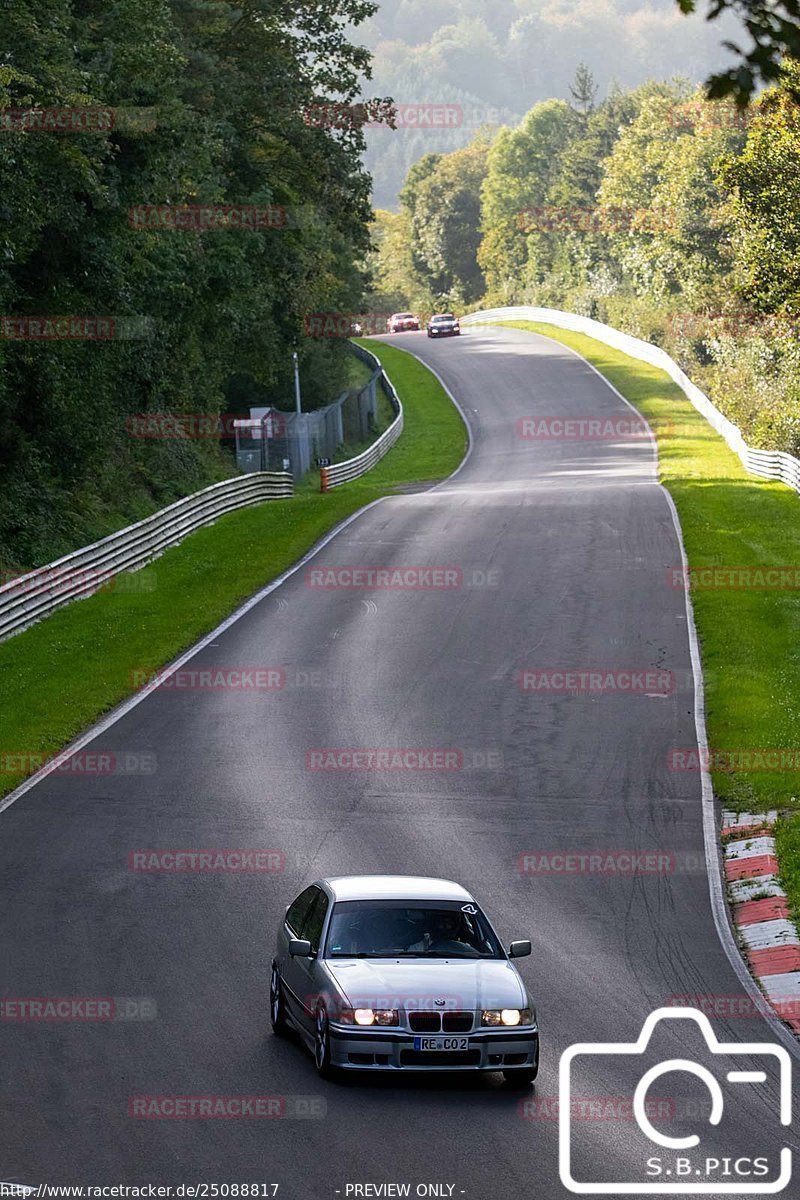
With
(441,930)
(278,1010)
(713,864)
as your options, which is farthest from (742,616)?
(278,1010)

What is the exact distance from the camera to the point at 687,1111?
32.1 feet

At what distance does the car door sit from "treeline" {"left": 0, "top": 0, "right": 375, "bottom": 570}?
804 inches

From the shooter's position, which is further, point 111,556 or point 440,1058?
point 111,556

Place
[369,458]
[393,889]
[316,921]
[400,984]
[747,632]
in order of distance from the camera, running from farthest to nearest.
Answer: [369,458] < [747,632] < [393,889] < [316,921] < [400,984]

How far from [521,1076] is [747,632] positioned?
1723 cm

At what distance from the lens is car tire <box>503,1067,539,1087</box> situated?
1029 cm

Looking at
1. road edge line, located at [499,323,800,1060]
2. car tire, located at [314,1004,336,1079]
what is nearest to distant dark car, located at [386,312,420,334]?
road edge line, located at [499,323,800,1060]

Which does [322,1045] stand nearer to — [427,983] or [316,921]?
[427,983]

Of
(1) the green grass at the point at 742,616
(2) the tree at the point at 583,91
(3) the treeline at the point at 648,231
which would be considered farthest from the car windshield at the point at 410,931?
(2) the tree at the point at 583,91

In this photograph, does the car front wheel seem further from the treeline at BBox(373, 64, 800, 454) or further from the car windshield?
the treeline at BBox(373, 64, 800, 454)

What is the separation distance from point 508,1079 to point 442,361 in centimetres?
8509

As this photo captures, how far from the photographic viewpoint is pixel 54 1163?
8953 millimetres

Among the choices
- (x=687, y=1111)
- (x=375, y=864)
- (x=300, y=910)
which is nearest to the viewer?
(x=687, y=1111)

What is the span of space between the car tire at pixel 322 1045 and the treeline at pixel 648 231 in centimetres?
635
